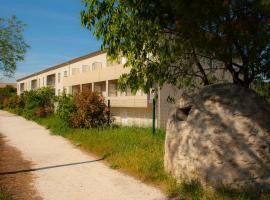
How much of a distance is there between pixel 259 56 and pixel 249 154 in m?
1.93

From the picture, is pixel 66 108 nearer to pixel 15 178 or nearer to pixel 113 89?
pixel 113 89

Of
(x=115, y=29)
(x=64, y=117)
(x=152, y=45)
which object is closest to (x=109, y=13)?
(x=115, y=29)

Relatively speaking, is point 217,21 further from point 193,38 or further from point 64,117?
point 64,117

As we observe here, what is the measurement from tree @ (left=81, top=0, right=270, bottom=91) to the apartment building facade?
155 inches

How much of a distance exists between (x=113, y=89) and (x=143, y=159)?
2209 centimetres

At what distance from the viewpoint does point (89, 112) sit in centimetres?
1952

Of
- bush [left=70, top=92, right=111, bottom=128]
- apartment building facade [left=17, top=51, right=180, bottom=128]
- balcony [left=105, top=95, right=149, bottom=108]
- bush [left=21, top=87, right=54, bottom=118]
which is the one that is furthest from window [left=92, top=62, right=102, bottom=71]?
bush [left=70, top=92, right=111, bottom=128]

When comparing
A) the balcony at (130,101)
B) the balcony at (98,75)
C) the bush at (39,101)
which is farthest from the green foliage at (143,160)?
the bush at (39,101)

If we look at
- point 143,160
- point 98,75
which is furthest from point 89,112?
point 98,75

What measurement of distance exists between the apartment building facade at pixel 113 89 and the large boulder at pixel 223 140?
568 centimetres

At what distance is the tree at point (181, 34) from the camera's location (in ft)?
22.1

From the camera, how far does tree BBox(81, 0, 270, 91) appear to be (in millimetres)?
6738

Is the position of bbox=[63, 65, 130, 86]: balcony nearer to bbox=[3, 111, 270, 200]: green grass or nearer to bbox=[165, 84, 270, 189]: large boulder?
bbox=[3, 111, 270, 200]: green grass

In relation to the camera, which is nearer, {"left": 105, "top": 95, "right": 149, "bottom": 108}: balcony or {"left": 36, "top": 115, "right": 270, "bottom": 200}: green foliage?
{"left": 36, "top": 115, "right": 270, "bottom": 200}: green foliage
